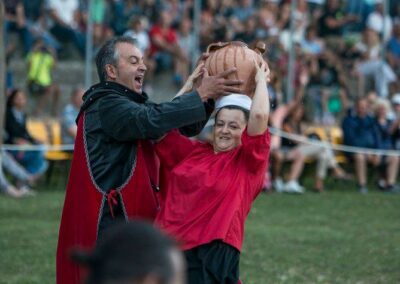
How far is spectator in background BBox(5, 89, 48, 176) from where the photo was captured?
15.6m

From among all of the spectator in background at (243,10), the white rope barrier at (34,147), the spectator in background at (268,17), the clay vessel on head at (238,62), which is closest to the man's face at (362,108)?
the spectator in background at (268,17)

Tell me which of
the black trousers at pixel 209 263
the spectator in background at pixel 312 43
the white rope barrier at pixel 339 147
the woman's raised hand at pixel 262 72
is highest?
the woman's raised hand at pixel 262 72

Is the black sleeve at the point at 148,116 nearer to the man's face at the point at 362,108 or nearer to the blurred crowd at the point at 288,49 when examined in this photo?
the blurred crowd at the point at 288,49

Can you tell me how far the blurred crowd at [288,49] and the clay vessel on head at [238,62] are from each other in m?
11.0

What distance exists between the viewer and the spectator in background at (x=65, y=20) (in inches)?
736

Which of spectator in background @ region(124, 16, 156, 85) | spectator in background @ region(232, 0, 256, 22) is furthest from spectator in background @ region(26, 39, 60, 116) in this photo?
spectator in background @ region(232, 0, 256, 22)

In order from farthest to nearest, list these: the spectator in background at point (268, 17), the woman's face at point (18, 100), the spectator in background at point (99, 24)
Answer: the spectator in background at point (268, 17) < the spectator in background at point (99, 24) < the woman's face at point (18, 100)

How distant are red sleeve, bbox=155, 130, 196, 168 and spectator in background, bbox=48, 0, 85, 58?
1326 cm

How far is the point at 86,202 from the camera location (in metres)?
5.64

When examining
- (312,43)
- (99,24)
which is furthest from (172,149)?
(312,43)

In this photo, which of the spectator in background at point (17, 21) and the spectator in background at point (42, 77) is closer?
the spectator in background at point (42, 77)

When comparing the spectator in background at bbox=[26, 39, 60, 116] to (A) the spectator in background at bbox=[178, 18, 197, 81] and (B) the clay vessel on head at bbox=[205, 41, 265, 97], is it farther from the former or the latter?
(B) the clay vessel on head at bbox=[205, 41, 265, 97]

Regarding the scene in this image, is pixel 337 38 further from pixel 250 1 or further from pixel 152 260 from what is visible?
pixel 152 260

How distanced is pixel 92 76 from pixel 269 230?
22.5 ft
